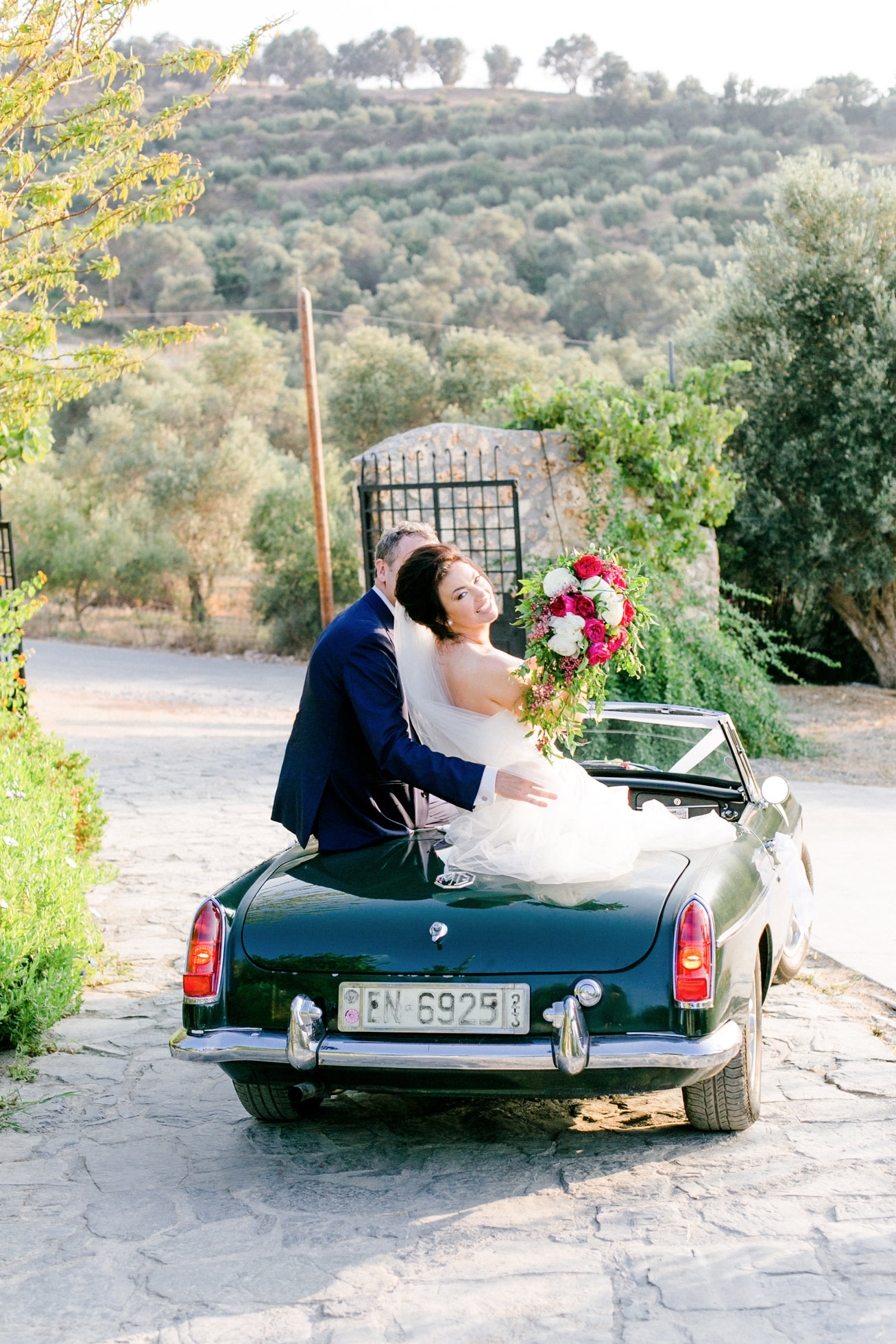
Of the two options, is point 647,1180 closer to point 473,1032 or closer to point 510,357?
point 473,1032

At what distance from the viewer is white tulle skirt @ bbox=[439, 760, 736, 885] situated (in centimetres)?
378

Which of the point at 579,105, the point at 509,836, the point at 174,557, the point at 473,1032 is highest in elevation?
the point at 579,105

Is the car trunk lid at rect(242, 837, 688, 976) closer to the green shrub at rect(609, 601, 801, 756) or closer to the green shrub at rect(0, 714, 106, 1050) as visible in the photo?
the green shrub at rect(0, 714, 106, 1050)

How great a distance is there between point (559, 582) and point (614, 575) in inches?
7.8

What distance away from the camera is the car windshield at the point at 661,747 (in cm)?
506

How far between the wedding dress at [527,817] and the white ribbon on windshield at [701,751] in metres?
0.82

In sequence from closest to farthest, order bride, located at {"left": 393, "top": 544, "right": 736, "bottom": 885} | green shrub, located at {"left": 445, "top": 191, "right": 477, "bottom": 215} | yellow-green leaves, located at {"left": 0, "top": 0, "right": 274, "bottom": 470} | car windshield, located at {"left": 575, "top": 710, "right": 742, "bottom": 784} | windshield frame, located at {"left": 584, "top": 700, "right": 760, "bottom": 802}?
bride, located at {"left": 393, "top": 544, "right": 736, "bottom": 885}
windshield frame, located at {"left": 584, "top": 700, "right": 760, "bottom": 802}
car windshield, located at {"left": 575, "top": 710, "right": 742, "bottom": 784}
yellow-green leaves, located at {"left": 0, "top": 0, "right": 274, "bottom": 470}
green shrub, located at {"left": 445, "top": 191, "right": 477, "bottom": 215}

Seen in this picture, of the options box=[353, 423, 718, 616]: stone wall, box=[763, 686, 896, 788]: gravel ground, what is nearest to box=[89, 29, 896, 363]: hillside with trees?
box=[763, 686, 896, 788]: gravel ground

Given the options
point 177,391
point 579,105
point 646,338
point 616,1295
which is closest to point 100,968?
point 616,1295

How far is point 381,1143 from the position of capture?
13.0 feet

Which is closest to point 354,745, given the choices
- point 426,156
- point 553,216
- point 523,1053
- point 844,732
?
point 523,1053

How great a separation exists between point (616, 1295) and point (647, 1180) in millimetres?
667

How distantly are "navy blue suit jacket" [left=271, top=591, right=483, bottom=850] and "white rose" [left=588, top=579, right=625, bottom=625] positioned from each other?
711 millimetres

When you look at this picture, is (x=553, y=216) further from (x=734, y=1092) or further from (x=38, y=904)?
(x=734, y=1092)
